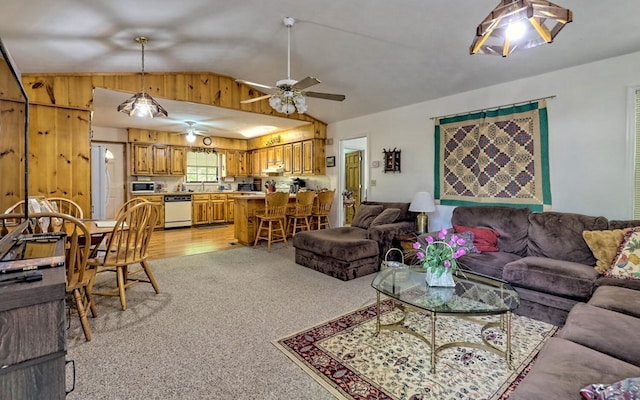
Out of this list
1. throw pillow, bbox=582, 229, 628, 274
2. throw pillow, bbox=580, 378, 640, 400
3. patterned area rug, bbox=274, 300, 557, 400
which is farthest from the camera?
throw pillow, bbox=582, 229, 628, 274

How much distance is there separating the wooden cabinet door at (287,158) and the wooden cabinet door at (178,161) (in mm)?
2675

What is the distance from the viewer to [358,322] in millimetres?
2555

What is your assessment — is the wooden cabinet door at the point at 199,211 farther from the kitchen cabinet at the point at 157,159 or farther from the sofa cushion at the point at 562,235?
the sofa cushion at the point at 562,235

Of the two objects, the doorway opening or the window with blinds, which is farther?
the doorway opening

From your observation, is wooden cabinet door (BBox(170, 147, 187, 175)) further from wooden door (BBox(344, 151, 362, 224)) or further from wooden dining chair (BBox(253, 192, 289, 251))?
wooden door (BBox(344, 151, 362, 224))

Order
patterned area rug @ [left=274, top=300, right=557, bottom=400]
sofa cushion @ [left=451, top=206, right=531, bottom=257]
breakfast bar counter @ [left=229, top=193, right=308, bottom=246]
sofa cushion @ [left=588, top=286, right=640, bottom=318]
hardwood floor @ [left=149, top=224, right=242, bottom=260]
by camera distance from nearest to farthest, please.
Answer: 1. patterned area rug @ [left=274, top=300, right=557, bottom=400]
2. sofa cushion @ [left=588, top=286, right=640, bottom=318]
3. sofa cushion @ [left=451, top=206, right=531, bottom=257]
4. hardwood floor @ [left=149, top=224, right=242, bottom=260]
5. breakfast bar counter @ [left=229, top=193, right=308, bottom=246]

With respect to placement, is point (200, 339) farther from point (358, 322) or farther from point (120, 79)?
point (120, 79)

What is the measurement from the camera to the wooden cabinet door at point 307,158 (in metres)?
6.45

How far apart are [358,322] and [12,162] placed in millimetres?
2477

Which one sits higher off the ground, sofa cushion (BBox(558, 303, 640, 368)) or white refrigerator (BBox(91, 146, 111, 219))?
white refrigerator (BBox(91, 146, 111, 219))

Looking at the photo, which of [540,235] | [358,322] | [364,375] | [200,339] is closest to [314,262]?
[358,322]

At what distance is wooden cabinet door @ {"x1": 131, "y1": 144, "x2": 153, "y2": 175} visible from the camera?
7121mm

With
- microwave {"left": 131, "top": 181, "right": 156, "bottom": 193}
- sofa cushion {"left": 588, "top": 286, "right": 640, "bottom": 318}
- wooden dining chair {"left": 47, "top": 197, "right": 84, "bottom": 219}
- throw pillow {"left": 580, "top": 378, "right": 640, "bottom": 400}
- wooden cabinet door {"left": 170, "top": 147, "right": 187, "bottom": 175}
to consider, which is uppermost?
wooden cabinet door {"left": 170, "top": 147, "right": 187, "bottom": 175}

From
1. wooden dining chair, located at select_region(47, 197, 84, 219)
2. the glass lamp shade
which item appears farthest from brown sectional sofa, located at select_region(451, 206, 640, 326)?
wooden dining chair, located at select_region(47, 197, 84, 219)
